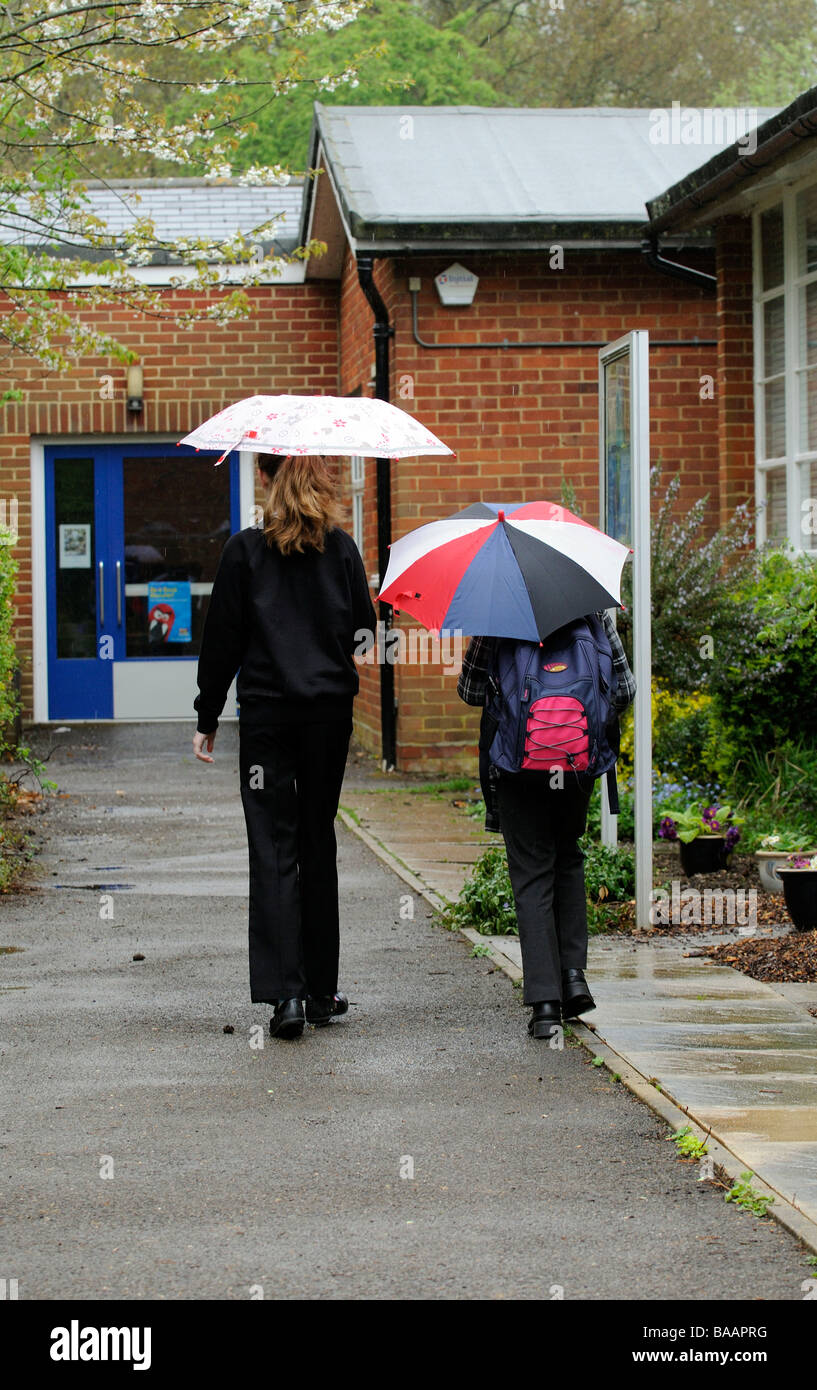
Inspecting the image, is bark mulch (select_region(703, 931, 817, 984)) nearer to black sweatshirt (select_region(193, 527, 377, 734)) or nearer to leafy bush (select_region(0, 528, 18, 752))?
black sweatshirt (select_region(193, 527, 377, 734))

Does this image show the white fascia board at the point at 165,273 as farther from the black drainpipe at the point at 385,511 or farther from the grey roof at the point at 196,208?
the black drainpipe at the point at 385,511

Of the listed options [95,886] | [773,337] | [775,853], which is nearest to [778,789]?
[775,853]

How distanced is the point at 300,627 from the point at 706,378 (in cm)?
802

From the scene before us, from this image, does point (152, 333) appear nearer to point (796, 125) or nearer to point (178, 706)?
point (178, 706)

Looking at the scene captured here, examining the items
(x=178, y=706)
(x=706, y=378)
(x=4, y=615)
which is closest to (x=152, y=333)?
(x=178, y=706)

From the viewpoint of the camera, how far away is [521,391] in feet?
41.4

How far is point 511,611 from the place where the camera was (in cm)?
525

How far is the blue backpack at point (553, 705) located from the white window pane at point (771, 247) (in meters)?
5.81

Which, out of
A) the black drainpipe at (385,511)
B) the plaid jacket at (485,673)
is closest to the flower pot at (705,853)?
the plaid jacket at (485,673)

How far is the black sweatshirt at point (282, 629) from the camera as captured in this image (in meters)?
5.42

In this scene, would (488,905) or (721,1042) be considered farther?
(488,905)

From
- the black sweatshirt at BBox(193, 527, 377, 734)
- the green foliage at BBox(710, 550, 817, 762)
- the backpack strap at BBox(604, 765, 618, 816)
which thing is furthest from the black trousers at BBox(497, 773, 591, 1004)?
the green foliage at BBox(710, 550, 817, 762)

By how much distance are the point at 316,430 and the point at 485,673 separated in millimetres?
951

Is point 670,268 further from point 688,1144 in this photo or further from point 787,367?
point 688,1144
